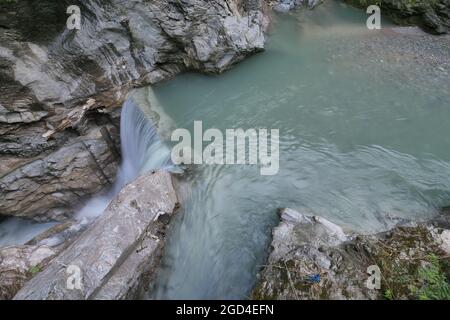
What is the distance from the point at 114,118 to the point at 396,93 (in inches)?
265

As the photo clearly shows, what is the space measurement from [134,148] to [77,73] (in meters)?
2.08

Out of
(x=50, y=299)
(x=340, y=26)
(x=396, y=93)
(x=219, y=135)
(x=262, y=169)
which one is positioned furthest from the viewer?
(x=340, y=26)

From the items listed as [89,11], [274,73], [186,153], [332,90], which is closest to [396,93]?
[332,90]

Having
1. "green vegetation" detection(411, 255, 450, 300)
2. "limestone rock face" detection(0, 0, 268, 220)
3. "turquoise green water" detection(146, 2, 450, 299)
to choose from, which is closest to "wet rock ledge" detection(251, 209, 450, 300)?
"green vegetation" detection(411, 255, 450, 300)

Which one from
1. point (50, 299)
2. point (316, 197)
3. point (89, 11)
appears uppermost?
point (89, 11)

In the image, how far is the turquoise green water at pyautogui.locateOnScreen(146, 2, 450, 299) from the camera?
533cm

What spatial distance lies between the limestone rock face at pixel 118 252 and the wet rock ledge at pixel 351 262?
5.72 ft

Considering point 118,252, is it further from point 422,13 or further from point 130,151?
point 422,13

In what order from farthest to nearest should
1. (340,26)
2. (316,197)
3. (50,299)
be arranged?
1. (340,26)
2. (316,197)
3. (50,299)

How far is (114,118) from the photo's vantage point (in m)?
8.32

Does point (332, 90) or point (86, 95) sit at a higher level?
point (86, 95)

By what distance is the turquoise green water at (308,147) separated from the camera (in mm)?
5332

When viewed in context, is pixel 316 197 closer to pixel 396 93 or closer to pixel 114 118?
pixel 396 93

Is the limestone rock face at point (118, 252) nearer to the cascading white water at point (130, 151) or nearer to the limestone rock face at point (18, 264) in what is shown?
the limestone rock face at point (18, 264)
